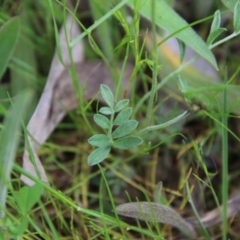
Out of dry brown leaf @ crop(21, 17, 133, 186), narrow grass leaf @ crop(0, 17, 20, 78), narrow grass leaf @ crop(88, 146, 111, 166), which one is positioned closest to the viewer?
narrow grass leaf @ crop(88, 146, 111, 166)

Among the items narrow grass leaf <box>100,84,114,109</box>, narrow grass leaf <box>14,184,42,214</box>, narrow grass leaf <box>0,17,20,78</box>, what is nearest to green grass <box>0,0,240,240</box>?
narrow grass leaf <box>0,17,20,78</box>

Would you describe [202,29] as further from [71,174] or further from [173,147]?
[71,174]

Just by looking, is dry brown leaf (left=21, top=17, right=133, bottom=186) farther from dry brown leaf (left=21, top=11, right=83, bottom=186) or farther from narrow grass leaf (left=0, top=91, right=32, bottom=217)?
narrow grass leaf (left=0, top=91, right=32, bottom=217)

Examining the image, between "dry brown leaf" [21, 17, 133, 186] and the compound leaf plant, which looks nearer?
the compound leaf plant

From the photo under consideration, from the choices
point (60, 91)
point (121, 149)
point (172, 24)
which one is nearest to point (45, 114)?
point (60, 91)

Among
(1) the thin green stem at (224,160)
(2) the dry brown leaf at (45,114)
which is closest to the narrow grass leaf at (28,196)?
(2) the dry brown leaf at (45,114)

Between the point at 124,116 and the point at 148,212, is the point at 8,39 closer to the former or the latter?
the point at 124,116
